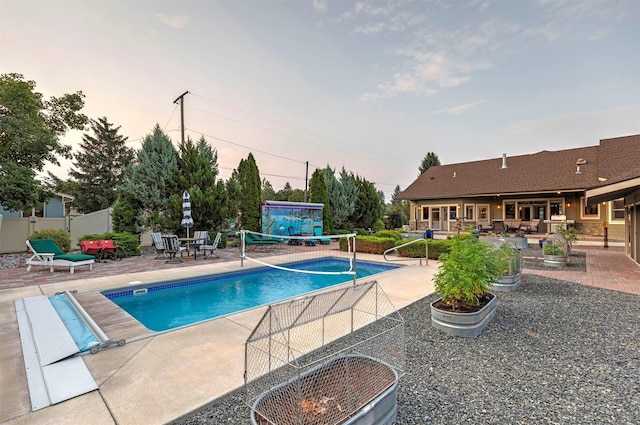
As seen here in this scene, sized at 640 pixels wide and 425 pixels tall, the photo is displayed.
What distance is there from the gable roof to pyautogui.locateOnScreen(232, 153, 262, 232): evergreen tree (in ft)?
43.6

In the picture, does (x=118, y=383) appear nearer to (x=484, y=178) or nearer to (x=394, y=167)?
(x=484, y=178)

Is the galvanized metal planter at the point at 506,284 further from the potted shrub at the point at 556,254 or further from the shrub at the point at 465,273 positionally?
the potted shrub at the point at 556,254

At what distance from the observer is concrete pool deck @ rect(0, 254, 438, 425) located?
8.16 ft

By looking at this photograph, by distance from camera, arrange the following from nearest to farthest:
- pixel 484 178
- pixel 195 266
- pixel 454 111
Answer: pixel 195 266
pixel 454 111
pixel 484 178

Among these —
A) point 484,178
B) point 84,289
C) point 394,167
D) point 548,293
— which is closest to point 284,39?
point 84,289

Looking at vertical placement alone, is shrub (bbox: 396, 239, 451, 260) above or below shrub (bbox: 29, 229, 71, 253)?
below

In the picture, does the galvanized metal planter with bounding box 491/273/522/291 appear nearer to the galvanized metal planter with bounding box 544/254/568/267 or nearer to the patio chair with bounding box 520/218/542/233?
the galvanized metal planter with bounding box 544/254/568/267

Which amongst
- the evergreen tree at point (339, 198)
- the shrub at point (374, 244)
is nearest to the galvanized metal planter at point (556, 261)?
→ the shrub at point (374, 244)

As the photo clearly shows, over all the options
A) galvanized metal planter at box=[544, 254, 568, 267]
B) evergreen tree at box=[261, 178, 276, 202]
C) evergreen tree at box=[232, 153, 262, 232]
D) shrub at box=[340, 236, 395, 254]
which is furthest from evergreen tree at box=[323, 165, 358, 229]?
evergreen tree at box=[261, 178, 276, 202]

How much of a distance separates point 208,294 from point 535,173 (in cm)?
2281

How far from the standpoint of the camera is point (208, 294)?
25.0 ft

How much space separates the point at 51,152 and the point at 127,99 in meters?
5.72

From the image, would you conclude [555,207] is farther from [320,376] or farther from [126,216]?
[126,216]

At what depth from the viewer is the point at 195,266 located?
984 cm
